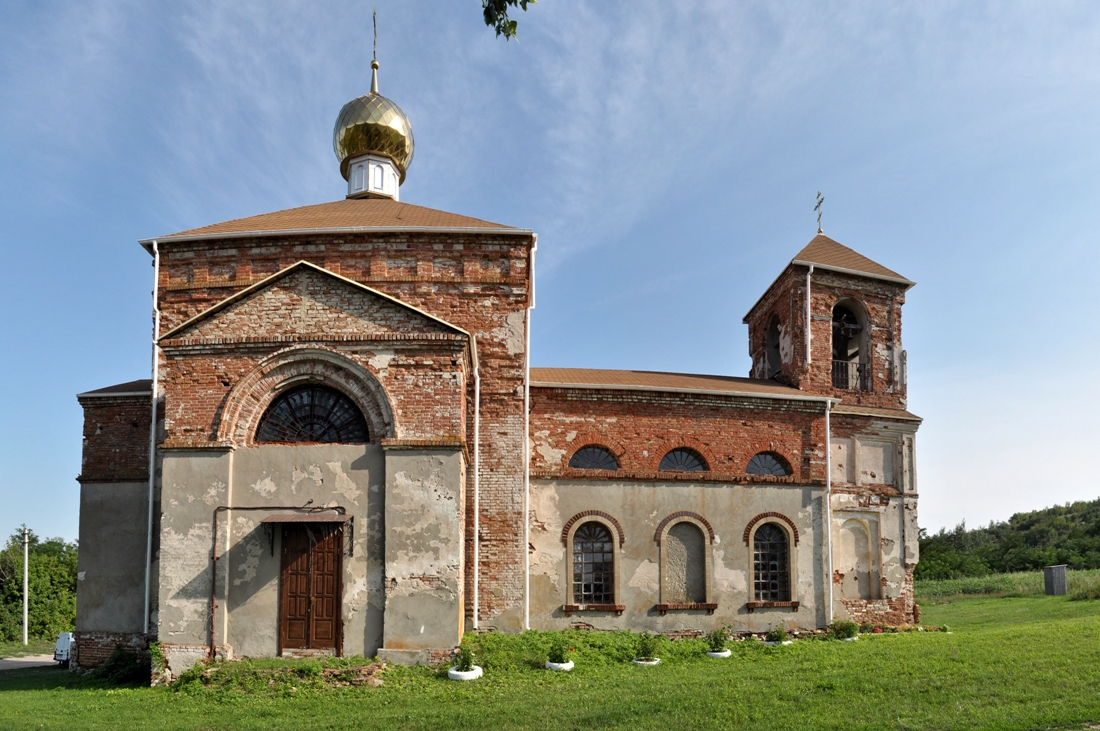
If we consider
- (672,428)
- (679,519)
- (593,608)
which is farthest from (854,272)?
(593,608)

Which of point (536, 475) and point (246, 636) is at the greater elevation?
point (536, 475)

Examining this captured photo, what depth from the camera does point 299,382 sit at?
44.4ft

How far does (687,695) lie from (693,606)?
6062mm

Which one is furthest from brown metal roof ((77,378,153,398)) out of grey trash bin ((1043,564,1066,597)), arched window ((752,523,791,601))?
grey trash bin ((1043,564,1066,597))

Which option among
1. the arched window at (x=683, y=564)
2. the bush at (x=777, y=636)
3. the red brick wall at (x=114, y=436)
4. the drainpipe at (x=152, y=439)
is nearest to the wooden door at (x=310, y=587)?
the drainpipe at (x=152, y=439)

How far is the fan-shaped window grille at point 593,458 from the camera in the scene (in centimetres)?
1706

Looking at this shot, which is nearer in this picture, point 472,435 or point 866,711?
point 866,711

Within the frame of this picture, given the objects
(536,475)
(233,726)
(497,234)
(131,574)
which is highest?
(497,234)

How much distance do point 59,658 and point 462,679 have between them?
15130mm

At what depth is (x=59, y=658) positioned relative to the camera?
21641 mm

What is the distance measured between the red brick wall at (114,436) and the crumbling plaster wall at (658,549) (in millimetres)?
7655

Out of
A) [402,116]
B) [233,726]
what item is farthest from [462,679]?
[402,116]

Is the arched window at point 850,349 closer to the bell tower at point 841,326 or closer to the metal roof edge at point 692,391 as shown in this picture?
the bell tower at point 841,326

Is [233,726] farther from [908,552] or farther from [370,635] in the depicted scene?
[908,552]
